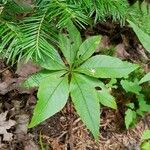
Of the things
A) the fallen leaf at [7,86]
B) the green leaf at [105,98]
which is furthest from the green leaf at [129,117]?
the fallen leaf at [7,86]

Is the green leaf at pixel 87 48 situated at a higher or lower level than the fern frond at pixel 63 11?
lower

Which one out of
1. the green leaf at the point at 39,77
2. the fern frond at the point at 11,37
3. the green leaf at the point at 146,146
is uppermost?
the fern frond at the point at 11,37

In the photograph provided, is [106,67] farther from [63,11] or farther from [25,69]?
[25,69]

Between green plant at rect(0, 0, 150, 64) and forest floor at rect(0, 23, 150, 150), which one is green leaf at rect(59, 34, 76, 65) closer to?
green plant at rect(0, 0, 150, 64)

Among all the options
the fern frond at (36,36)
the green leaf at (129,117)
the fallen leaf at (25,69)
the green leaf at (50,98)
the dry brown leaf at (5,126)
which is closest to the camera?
the fern frond at (36,36)

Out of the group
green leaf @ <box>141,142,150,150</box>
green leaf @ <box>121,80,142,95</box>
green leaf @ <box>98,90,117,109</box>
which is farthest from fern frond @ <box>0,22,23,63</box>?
green leaf @ <box>141,142,150,150</box>

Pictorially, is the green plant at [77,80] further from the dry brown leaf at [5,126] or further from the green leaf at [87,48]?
the dry brown leaf at [5,126]

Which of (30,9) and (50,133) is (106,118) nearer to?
(50,133)
